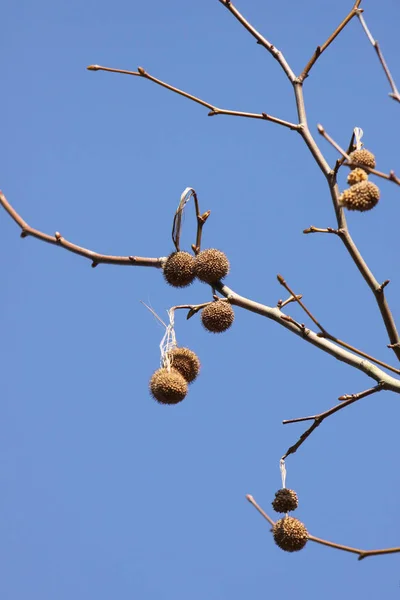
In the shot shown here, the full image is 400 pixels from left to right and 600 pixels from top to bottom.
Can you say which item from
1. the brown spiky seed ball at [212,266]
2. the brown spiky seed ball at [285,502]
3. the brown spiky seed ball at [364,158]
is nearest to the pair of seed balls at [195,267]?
the brown spiky seed ball at [212,266]

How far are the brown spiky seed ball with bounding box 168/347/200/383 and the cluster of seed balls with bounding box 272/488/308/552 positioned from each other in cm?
59

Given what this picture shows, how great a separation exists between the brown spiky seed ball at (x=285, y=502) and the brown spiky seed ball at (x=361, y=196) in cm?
96

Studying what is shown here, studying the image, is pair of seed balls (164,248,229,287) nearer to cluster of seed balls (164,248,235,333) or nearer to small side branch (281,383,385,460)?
cluster of seed balls (164,248,235,333)

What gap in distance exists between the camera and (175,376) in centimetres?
269

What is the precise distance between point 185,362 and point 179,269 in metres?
0.37

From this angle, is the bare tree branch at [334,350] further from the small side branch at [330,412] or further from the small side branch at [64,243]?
the small side branch at [64,243]

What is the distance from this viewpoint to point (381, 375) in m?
2.23

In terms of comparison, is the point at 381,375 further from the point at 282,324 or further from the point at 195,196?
the point at 195,196

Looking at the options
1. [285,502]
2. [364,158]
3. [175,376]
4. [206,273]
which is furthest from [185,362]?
[364,158]

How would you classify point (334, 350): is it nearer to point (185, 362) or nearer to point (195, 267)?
point (195, 267)

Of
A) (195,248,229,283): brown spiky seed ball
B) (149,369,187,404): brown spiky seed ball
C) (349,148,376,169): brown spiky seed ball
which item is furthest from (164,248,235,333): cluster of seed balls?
(349,148,376,169): brown spiky seed ball

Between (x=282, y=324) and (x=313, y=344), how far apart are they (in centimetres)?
12

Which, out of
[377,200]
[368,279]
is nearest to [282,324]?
[368,279]

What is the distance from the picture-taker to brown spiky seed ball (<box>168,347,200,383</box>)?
2.84 meters
